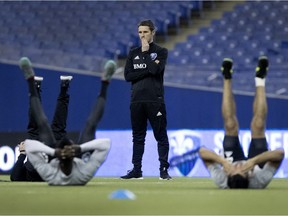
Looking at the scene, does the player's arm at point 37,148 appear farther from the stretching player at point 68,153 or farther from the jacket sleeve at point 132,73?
the jacket sleeve at point 132,73

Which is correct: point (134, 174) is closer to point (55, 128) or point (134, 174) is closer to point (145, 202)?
point (55, 128)

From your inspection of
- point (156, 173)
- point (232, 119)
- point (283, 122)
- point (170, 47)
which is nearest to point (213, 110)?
point (283, 122)

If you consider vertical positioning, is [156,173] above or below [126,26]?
below

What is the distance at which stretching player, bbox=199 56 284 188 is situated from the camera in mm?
9125

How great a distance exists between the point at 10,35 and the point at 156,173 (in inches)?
284

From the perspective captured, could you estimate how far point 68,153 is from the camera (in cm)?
896

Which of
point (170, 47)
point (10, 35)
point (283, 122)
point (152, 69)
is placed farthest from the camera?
point (170, 47)

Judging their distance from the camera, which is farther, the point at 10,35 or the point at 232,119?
the point at 10,35

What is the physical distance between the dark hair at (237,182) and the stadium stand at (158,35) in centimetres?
842

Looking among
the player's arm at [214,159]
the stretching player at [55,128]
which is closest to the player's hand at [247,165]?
the player's arm at [214,159]

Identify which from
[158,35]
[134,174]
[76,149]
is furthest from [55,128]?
[158,35]

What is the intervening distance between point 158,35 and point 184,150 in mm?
7618

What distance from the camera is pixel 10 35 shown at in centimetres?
2133

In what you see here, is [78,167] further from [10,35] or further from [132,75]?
[10,35]
